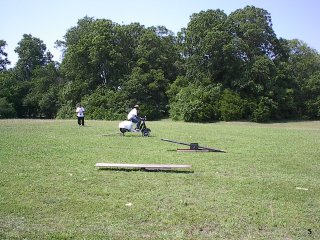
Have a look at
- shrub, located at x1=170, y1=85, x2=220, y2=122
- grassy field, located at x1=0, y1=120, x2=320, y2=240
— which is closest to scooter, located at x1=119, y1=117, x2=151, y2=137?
grassy field, located at x1=0, y1=120, x2=320, y2=240

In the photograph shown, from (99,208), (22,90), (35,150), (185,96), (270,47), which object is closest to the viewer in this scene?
(99,208)

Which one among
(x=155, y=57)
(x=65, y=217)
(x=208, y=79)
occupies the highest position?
(x=155, y=57)

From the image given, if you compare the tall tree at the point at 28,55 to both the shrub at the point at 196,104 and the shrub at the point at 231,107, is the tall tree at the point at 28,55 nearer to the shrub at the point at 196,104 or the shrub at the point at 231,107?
the shrub at the point at 196,104

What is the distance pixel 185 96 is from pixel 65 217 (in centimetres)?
4319

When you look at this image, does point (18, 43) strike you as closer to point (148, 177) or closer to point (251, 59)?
point (251, 59)

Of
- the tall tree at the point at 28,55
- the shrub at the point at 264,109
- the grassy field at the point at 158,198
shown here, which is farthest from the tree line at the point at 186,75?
the grassy field at the point at 158,198

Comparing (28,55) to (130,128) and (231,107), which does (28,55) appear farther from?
(130,128)

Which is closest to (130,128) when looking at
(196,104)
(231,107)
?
(196,104)

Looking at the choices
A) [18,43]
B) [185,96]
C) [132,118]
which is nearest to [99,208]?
[132,118]

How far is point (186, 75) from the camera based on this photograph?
174ft

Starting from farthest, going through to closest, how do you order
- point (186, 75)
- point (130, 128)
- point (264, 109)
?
point (186, 75) → point (264, 109) → point (130, 128)

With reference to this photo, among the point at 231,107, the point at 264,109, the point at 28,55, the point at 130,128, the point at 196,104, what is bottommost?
the point at 130,128

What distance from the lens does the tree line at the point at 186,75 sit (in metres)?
48.2

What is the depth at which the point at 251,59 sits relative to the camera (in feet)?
163
